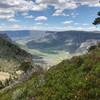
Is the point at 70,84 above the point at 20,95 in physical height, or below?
above

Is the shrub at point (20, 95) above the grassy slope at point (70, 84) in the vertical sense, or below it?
below

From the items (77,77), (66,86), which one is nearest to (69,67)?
(77,77)

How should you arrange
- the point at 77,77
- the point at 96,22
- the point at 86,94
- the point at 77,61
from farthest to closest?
the point at 96,22, the point at 77,61, the point at 77,77, the point at 86,94

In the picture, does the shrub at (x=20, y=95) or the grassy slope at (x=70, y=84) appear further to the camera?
the shrub at (x=20, y=95)

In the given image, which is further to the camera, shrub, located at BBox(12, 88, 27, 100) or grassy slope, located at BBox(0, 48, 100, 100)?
shrub, located at BBox(12, 88, 27, 100)

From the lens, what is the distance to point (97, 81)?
17922 millimetres

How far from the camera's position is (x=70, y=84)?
18.2 meters

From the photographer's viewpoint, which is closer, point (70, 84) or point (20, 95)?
point (70, 84)

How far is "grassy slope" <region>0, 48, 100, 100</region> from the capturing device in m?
16.7

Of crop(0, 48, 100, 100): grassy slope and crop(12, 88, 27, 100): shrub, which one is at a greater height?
crop(0, 48, 100, 100): grassy slope

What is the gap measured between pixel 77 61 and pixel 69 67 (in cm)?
131

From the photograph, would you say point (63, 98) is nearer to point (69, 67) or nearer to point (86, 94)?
point (86, 94)

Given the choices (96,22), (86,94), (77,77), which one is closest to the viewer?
(86,94)

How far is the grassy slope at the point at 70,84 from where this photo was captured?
54.6 ft
